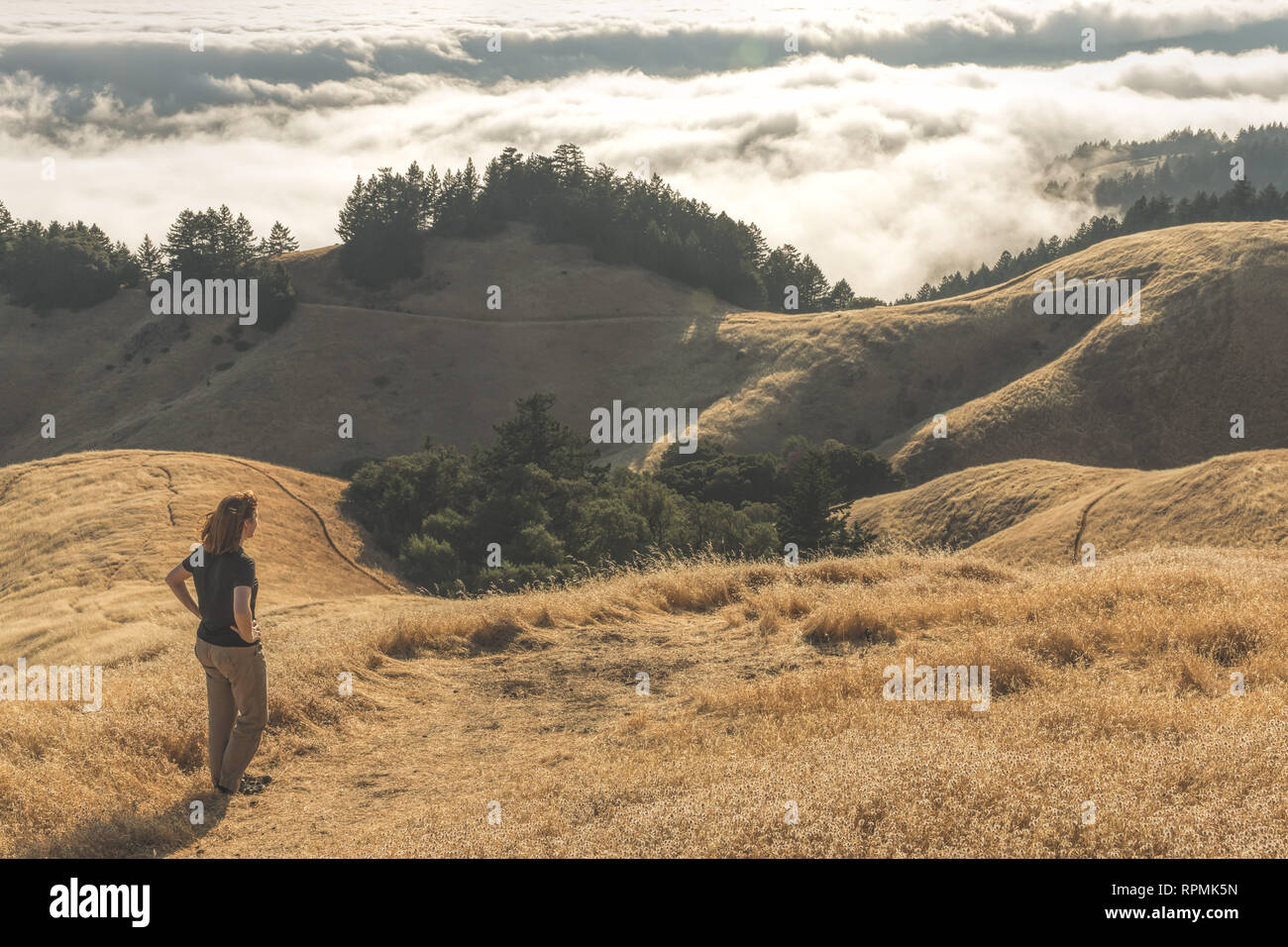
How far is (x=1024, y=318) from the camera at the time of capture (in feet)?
220

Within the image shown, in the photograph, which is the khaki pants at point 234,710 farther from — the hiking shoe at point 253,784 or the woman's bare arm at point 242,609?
the woman's bare arm at point 242,609

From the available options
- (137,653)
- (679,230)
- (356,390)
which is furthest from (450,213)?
(137,653)

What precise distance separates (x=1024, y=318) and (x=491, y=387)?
44963mm

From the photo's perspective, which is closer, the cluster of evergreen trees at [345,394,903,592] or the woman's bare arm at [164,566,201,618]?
the woman's bare arm at [164,566,201,618]

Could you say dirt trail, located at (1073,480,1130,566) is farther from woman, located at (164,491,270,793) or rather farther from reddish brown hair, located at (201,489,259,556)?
reddish brown hair, located at (201,489,259,556)

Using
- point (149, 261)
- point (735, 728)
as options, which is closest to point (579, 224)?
point (149, 261)

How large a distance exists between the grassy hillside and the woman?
50.1m

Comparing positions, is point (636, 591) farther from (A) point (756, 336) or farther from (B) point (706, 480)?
(A) point (756, 336)

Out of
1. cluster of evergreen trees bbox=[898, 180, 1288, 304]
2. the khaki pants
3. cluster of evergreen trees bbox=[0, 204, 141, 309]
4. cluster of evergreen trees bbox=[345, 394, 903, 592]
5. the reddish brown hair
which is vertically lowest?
cluster of evergreen trees bbox=[345, 394, 903, 592]

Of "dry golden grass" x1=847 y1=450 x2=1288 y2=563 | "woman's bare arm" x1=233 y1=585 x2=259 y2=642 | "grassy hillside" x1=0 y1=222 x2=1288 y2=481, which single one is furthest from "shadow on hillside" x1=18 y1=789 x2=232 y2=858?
"grassy hillside" x1=0 y1=222 x2=1288 y2=481

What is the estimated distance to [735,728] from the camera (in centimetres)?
881

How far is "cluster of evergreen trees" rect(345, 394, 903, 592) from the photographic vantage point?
27.7 m

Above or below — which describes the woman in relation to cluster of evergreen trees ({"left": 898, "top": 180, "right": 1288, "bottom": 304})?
below
